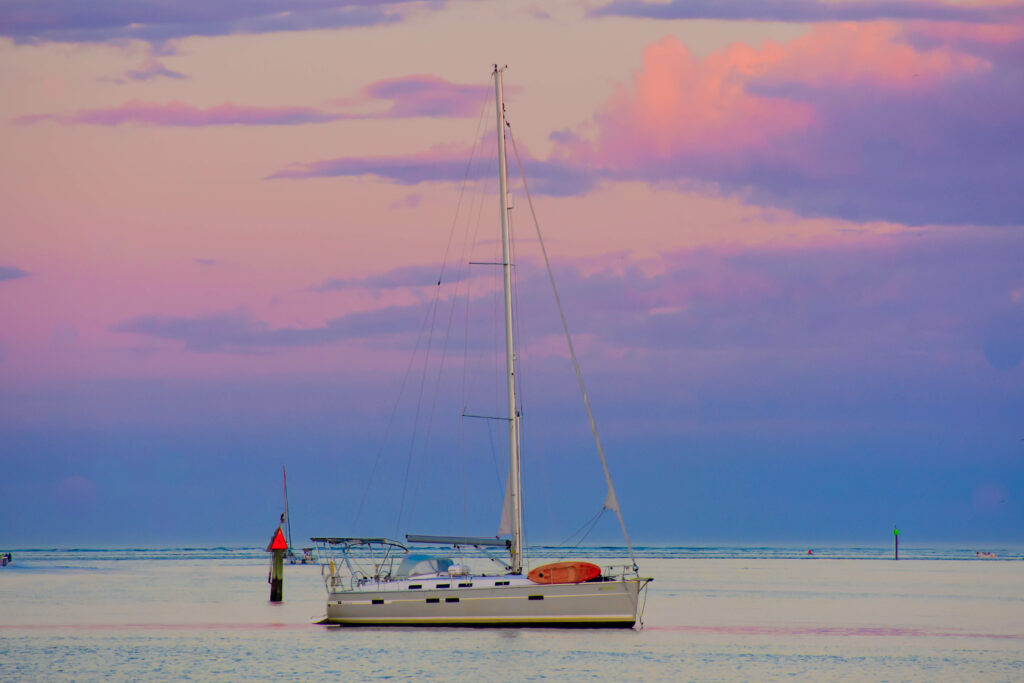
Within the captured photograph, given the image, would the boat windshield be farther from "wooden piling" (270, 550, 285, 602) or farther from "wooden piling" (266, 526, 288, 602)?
"wooden piling" (270, 550, 285, 602)

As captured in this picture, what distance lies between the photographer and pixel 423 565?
2089 inches

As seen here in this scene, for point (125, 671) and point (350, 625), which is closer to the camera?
point (125, 671)

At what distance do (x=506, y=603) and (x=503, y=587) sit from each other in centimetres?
59

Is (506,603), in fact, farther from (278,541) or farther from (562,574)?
(278,541)

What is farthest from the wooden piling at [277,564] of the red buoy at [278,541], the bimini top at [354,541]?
the bimini top at [354,541]

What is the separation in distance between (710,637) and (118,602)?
36.2 m

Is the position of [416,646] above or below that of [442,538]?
below

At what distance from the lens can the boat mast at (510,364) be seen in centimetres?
5088

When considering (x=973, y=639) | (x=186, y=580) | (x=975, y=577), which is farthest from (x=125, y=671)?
(x=975, y=577)

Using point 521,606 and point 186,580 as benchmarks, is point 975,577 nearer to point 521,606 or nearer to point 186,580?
point 186,580

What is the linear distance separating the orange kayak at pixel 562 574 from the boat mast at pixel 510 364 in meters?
1.35

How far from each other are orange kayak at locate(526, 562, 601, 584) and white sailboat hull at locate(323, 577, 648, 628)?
226 mm

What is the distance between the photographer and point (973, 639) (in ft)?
177

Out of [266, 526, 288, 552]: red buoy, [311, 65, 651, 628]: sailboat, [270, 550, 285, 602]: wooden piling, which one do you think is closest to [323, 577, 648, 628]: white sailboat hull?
[311, 65, 651, 628]: sailboat
